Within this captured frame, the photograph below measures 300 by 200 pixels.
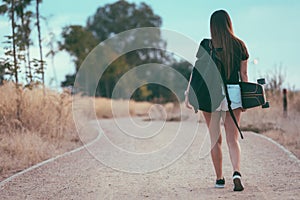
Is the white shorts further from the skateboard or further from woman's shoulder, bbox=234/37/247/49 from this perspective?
woman's shoulder, bbox=234/37/247/49

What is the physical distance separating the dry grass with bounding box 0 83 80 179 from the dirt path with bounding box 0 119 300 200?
0.64 meters

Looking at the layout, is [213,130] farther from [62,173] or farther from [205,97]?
[62,173]

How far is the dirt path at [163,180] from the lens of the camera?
6312 mm

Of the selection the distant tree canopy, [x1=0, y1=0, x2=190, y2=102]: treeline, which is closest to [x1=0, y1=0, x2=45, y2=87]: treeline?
[x1=0, y1=0, x2=190, y2=102]: treeline

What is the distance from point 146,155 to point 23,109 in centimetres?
420

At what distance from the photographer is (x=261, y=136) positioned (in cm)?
1395

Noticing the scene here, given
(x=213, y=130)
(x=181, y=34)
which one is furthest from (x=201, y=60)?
(x=181, y=34)

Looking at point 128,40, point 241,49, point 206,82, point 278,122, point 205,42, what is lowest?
point 278,122

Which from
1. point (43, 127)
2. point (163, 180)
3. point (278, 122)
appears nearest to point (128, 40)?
point (278, 122)

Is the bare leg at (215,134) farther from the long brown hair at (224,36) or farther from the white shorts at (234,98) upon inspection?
the long brown hair at (224,36)

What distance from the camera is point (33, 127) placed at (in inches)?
531

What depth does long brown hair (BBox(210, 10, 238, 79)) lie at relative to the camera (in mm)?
6465

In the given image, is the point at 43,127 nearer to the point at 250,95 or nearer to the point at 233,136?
the point at 233,136

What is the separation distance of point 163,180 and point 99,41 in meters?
42.2
